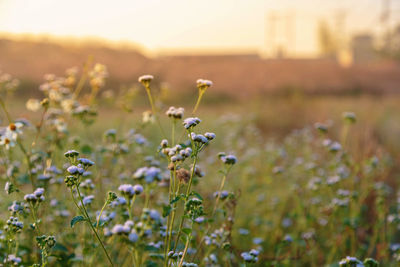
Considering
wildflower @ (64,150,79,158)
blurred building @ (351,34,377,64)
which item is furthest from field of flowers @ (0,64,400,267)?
blurred building @ (351,34,377,64)

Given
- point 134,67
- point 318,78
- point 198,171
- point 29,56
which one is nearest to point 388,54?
point 318,78

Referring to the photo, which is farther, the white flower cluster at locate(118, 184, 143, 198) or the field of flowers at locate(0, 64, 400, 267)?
the field of flowers at locate(0, 64, 400, 267)

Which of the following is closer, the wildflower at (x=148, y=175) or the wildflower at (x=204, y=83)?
the wildflower at (x=148, y=175)

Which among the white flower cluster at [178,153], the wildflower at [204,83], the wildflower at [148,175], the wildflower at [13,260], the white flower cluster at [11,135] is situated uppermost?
the wildflower at [204,83]

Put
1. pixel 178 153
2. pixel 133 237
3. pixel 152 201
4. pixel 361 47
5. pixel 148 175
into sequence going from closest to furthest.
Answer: pixel 133 237
pixel 148 175
pixel 178 153
pixel 152 201
pixel 361 47

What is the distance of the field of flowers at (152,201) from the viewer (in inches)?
75.1

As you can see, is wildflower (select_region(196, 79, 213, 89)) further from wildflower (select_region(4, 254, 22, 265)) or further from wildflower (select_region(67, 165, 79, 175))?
wildflower (select_region(4, 254, 22, 265))

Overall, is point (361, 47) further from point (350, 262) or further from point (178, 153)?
point (178, 153)

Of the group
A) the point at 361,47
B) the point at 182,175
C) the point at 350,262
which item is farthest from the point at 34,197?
the point at 361,47

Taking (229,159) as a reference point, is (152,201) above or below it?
above

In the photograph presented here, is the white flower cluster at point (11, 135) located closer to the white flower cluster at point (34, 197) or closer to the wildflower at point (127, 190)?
the white flower cluster at point (34, 197)

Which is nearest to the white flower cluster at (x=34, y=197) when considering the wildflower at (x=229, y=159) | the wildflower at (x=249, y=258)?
the wildflower at (x=229, y=159)

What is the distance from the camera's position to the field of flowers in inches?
75.1

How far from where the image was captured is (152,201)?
3.56 m
